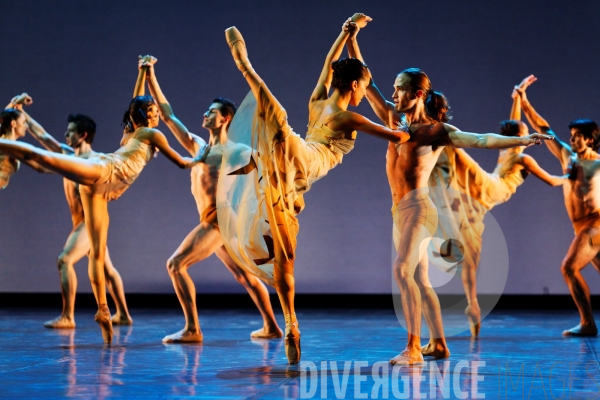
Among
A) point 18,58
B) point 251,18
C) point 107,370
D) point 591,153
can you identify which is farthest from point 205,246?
point 18,58

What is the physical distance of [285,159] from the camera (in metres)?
3.84

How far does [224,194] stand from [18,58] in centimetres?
519

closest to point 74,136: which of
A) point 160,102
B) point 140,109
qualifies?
point 160,102

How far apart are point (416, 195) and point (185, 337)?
1921 mm

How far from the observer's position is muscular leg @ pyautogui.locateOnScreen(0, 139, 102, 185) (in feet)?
12.4

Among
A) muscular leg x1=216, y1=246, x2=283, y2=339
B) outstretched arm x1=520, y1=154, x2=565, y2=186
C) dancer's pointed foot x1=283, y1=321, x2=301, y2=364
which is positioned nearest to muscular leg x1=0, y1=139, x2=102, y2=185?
muscular leg x1=216, y1=246, x2=283, y2=339

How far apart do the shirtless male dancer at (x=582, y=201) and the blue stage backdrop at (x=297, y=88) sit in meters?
2.08

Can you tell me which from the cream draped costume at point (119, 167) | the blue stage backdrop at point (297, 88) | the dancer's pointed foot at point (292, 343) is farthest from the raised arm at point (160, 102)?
the blue stage backdrop at point (297, 88)

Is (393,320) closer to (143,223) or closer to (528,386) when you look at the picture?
(143,223)

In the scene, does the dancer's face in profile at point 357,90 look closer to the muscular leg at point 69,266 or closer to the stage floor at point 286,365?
the stage floor at point 286,365

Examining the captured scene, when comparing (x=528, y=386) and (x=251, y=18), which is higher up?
(x=251, y=18)

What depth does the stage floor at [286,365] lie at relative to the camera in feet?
10.0

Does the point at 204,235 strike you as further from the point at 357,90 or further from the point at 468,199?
the point at 468,199

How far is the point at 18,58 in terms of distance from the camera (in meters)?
8.30
